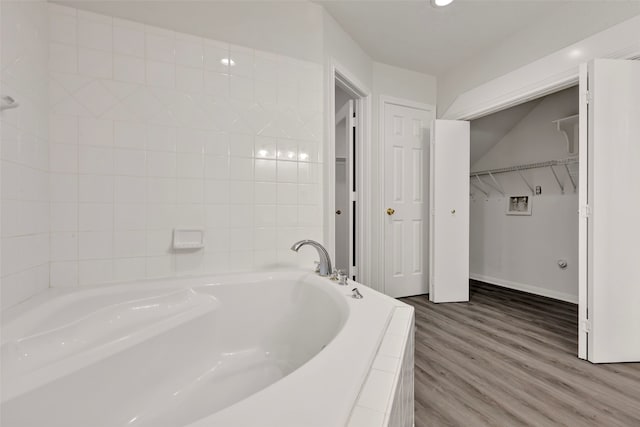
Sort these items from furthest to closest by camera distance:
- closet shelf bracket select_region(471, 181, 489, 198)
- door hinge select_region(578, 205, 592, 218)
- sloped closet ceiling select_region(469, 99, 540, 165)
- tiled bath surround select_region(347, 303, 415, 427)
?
1. closet shelf bracket select_region(471, 181, 489, 198)
2. sloped closet ceiling select_region(469, 99, 540, 165)
3. door hinge select_region(578, 205, 592, 218)
4. tiled bath surround select_region(347, 303, 415, 427)

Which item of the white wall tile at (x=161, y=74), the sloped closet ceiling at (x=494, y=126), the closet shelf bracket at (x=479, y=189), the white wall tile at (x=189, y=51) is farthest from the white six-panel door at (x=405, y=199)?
the white wall tile at (x=161, y=74)

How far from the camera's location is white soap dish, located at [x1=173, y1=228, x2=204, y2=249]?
145 cm

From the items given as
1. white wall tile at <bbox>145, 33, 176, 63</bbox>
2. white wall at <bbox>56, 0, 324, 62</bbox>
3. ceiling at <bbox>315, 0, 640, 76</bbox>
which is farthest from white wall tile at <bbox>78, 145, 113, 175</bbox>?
ceiling at <bbox>315, 0, 640, 76</bbox>

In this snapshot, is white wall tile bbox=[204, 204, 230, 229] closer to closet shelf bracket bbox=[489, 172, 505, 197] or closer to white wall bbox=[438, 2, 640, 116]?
white wall bbox=[438, 2, 640, 116]

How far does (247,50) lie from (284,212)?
100 centimetres

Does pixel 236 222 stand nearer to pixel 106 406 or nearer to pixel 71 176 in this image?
pixel 71 176

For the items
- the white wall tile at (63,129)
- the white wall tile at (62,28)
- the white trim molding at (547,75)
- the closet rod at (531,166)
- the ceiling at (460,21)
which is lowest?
the white wall tile at (63,129)

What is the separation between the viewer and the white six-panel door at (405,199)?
8.74 feet

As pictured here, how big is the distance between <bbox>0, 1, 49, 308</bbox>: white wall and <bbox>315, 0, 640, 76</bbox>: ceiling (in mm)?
1570

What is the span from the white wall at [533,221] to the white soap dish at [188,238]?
3302 millimetres

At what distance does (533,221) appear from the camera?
3020 mm

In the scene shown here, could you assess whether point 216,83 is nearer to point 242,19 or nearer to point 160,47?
point 160,47

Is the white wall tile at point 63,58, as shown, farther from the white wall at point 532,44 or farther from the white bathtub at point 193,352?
the white wall at point 532,44

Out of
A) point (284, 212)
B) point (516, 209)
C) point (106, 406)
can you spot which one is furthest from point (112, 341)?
point (516, 209)
